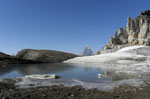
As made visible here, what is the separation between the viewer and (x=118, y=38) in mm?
58812

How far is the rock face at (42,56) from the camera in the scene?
157ft

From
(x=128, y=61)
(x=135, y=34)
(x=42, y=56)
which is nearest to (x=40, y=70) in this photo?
(x=128, y=61)

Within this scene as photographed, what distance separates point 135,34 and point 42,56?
1470 inches

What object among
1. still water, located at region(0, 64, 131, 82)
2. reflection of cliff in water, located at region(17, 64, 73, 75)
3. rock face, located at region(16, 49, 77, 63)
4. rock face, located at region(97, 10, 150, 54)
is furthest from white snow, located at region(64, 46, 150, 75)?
rock face, located at region(16, 49, 77, 63)

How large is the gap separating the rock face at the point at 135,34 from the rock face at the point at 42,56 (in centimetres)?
1725

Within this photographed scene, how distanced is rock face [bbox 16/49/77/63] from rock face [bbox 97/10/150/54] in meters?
17.2

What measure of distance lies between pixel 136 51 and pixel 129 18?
29.2 metres

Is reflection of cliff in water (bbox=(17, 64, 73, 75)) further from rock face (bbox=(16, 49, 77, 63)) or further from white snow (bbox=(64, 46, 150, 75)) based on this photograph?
rock face (bbox=(16, 49, 77, 63))

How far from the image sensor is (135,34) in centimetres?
5094

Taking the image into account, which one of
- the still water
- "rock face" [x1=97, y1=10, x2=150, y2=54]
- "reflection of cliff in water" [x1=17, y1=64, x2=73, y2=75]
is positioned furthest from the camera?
"rock face" [x1=97, y1=10, x2=150, y2=54]

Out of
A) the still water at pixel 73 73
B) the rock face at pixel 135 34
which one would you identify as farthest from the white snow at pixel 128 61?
the rock face at pixel 135 34

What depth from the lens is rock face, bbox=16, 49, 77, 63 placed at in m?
47.8

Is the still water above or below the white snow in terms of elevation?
below

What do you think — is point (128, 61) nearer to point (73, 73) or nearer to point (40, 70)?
point (73, 73)
